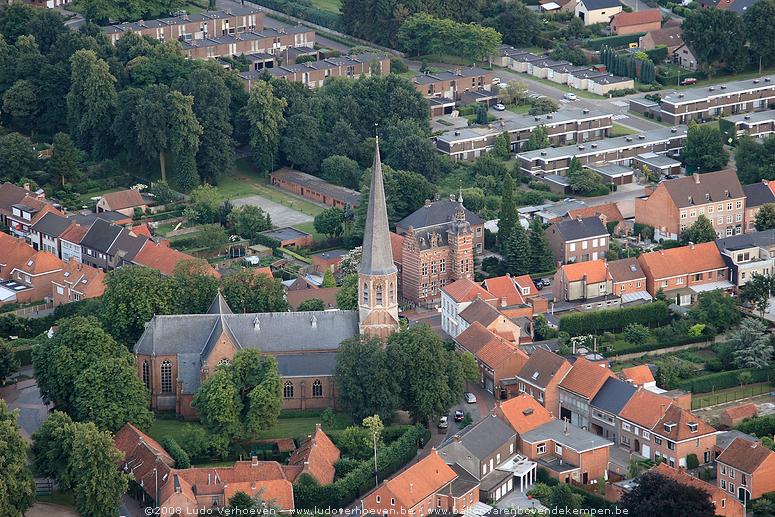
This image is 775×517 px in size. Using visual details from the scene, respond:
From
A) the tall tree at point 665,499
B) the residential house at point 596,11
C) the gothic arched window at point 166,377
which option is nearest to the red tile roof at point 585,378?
the tall tree at point 665,499

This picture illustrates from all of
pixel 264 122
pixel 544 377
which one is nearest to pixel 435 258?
pixel 544 377

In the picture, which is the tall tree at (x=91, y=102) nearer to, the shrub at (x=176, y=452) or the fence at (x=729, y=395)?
the shrub at (x=176, y=452)

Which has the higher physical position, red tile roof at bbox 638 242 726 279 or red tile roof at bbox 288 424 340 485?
red tile roof at bbox 638 242 726 279

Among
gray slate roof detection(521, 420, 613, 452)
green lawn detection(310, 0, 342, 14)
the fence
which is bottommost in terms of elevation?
the fence

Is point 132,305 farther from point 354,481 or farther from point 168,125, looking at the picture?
point 168,125

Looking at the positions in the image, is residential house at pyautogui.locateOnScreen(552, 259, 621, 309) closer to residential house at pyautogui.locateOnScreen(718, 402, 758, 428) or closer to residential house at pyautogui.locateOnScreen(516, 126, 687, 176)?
residential house at pyautogui.locateOnScreen(718, 402, 758, 428)

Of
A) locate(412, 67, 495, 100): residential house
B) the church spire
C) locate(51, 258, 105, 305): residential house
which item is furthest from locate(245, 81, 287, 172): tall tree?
the church spire
